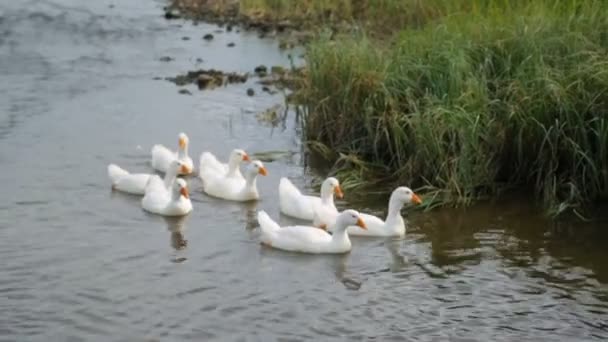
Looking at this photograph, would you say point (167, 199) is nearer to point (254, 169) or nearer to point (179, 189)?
point (179, 189)

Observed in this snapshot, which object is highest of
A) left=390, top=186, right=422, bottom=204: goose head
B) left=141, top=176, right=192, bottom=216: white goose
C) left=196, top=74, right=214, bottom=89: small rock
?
left=196, top=74, right=214, bottom=89: small rock

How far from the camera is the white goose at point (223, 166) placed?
46.6 feet

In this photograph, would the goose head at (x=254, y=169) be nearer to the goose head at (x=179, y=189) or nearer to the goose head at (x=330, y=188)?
the goose head at (x=179, y=189)

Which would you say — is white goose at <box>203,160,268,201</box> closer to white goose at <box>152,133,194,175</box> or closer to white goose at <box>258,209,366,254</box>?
white goose at <box>152,133,194,175</box>

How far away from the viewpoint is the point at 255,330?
374 inches

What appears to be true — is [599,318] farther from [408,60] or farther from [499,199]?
[408,60]

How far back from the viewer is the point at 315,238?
Answer: 11734 mm

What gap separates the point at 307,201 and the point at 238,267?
2.08 metres

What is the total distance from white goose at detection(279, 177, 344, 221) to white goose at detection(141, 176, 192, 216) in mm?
1139

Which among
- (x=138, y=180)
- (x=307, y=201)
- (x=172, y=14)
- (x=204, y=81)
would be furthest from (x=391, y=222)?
(x=172, y=14)

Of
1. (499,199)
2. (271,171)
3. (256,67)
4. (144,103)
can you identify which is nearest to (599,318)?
(499,199)

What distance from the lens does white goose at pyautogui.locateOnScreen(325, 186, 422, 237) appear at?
1220 cm

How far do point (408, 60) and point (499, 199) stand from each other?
7.62 feet

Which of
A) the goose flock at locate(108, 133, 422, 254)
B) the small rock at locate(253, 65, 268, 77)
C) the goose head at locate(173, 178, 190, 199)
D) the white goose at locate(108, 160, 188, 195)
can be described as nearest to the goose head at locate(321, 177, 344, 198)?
the goose flock at locate(108, 133, 422, 254)
